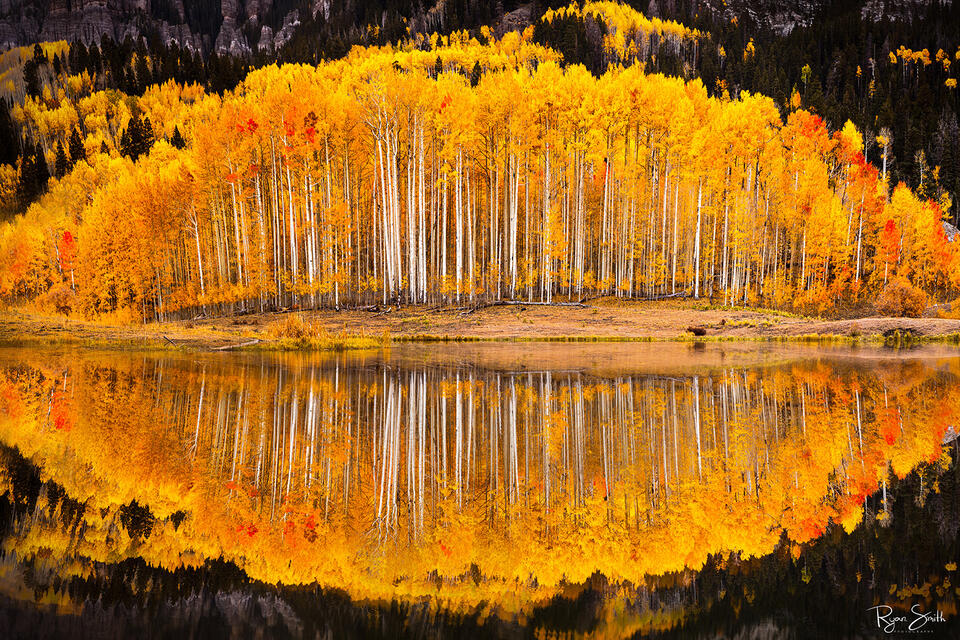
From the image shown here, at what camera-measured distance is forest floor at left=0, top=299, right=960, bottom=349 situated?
29156 millimetres

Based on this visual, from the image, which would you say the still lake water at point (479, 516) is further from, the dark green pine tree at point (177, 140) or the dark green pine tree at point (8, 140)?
the dark green pine tree at point (8, 140)

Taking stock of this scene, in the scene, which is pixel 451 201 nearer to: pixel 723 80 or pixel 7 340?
pixel 7 340

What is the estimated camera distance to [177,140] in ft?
252

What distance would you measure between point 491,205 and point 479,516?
3701cm

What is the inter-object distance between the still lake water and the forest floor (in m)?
15.9

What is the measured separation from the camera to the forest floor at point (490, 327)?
29156mm

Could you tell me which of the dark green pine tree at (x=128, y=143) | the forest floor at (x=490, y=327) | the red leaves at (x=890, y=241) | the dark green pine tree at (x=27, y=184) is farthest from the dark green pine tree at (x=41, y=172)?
the red leaves at (x=890, y=241)

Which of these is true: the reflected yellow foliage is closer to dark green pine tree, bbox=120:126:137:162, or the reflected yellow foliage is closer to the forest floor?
the forest floor

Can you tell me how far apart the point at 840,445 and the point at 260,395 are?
1041 centimetres

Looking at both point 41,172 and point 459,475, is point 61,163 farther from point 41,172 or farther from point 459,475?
point 459,475

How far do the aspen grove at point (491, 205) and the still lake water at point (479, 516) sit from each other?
27.8m

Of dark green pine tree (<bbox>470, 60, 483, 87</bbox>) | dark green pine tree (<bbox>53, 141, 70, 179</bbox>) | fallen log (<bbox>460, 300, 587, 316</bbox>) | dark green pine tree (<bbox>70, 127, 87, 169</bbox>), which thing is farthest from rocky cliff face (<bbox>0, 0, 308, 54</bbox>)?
fallen log (<bbox>460, 300, 587, 316</bbox>)

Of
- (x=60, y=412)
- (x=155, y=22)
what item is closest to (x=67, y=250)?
(x=60, y=412)

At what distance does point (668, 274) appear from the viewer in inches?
1817
